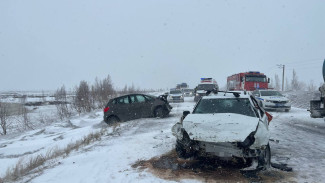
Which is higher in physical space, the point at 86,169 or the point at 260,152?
the point at 260,152

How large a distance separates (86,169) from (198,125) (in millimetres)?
2763

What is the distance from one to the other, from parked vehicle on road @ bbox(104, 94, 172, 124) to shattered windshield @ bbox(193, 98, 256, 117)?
7.67m

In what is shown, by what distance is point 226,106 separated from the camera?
6.69m

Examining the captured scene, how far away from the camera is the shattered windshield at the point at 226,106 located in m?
6.39

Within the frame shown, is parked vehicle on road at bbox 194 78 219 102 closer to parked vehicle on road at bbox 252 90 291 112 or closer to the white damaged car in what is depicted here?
parked vehicle on road at bbox 252 90 291 112

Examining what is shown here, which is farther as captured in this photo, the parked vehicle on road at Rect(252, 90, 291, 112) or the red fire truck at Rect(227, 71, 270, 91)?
the red fire truck at Rect(227, 71, 270, 91)

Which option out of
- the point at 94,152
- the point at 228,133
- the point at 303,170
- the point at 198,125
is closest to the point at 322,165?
the point at 303,170

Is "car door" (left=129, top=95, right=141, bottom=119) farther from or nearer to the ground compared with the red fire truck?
nearer to the ground

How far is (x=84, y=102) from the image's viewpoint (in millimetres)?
28906

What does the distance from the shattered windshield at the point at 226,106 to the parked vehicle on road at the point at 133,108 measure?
7674mm

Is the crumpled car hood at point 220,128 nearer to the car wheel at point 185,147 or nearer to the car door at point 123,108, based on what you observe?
the car wheel at point 185,147

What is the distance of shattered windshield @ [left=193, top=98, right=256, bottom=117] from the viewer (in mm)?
6391

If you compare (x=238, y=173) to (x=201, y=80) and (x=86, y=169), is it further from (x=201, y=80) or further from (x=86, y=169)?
(x=201, y=80)

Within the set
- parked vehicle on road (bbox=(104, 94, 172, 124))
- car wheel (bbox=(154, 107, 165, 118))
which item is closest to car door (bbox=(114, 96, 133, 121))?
parked vehicle on road (bbox=(104, 94, 172, 124))
